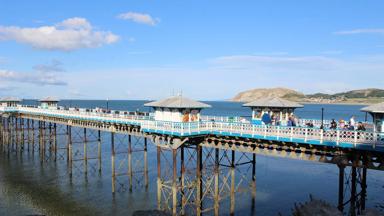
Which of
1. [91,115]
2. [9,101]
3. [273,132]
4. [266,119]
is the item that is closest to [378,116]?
[273,132]

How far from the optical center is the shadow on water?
3136 cm

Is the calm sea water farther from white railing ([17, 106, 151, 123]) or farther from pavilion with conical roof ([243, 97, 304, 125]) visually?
pavilion with conical roof ([243, 97, 304, 125])

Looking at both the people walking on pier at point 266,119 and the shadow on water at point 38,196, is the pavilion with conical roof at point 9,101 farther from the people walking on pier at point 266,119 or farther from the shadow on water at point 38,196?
the people walking on pier at point 266,119

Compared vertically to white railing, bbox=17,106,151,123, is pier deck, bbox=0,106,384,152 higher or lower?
lower

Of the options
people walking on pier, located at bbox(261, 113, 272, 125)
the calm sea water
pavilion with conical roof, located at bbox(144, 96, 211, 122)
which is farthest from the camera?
the calm sea water

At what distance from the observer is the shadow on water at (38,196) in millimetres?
31359

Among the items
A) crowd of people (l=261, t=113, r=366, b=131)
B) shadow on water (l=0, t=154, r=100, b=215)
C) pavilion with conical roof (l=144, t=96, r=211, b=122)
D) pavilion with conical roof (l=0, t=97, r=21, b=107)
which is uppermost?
pavilion with conical roof (l=0, t=97, r=21, b=107)

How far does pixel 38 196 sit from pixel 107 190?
664 centimetres

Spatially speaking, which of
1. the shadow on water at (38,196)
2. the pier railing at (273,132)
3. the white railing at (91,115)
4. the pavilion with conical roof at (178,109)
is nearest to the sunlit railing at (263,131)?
the pier railing at (273,132)

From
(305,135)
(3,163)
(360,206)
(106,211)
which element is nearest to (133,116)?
(106,211)

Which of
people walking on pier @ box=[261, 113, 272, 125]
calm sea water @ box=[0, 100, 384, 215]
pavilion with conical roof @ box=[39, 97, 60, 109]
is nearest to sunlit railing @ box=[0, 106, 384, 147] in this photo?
people walking on pier @ box=[261, 113, 272, 125]

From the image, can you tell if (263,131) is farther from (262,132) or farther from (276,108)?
(276,108)

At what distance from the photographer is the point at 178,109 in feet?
85.7

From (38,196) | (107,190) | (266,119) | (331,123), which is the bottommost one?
(38,196)
